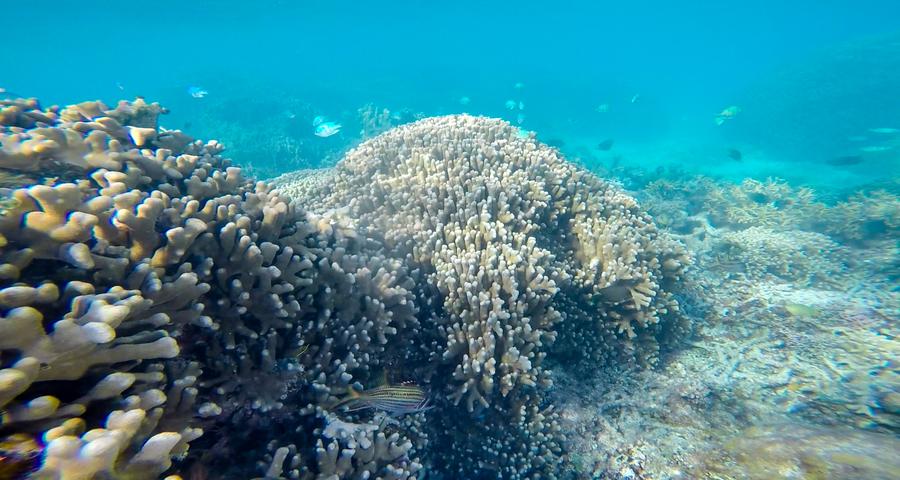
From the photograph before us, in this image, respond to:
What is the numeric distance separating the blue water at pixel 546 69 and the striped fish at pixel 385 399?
17.0m

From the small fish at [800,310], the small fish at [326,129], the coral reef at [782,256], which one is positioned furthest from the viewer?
the small fish at [326,129]

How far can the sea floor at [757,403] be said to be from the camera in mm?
3164

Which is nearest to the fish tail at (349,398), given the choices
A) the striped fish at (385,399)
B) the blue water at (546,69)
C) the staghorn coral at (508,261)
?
the striped fish at (385,399)

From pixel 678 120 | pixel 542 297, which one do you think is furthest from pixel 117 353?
pixel 678 120

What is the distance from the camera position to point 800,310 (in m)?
5.90

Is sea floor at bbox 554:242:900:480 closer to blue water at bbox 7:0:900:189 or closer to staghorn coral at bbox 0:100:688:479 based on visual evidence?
staghorn coral at bbox 0:100:688:479

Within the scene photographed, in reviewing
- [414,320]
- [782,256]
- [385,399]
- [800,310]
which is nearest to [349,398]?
[385,399]

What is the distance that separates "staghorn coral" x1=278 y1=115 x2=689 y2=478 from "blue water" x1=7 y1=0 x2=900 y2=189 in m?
14.5

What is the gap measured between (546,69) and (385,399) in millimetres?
59605

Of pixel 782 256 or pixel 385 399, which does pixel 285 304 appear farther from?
pixel 782 256

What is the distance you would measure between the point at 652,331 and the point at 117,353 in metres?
5.23

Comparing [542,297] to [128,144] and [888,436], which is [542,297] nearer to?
[888,436]

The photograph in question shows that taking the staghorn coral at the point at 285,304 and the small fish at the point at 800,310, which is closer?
the staghorn coral at the point at 285,304

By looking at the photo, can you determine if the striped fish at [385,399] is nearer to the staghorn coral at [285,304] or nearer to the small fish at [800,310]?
the staghorn coral at [285,304]
